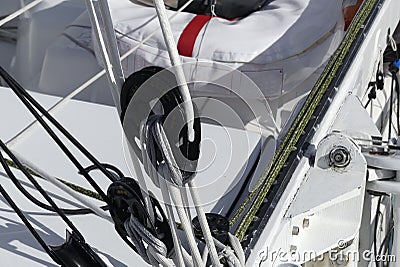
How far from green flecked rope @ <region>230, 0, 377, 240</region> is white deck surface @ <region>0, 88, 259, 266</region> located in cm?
6

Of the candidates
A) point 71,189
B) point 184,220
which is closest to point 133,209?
point 184,220

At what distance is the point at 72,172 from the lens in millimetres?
1049

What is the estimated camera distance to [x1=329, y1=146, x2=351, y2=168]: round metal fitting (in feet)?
2.91

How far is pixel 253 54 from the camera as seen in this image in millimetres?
1559

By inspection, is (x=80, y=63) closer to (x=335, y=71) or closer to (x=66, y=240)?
(x=335, y=71)

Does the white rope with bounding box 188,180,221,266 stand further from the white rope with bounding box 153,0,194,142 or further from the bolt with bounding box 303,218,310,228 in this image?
the bolt with bounding box 303,218,310,228

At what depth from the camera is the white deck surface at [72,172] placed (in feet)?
2.93

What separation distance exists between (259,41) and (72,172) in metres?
0.67

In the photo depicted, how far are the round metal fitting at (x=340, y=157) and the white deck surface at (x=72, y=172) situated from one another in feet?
0.53

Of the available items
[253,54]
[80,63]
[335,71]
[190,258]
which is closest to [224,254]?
[190,258]

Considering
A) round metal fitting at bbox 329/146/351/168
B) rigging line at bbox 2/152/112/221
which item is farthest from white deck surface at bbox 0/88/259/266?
round metal fitting at bbox 329/146/351/168

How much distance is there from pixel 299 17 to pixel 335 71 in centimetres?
51

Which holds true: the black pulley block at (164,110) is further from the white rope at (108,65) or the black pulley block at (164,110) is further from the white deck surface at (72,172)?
the white deck surface at (72,172)

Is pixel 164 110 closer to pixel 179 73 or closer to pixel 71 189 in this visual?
pixel 179 73
